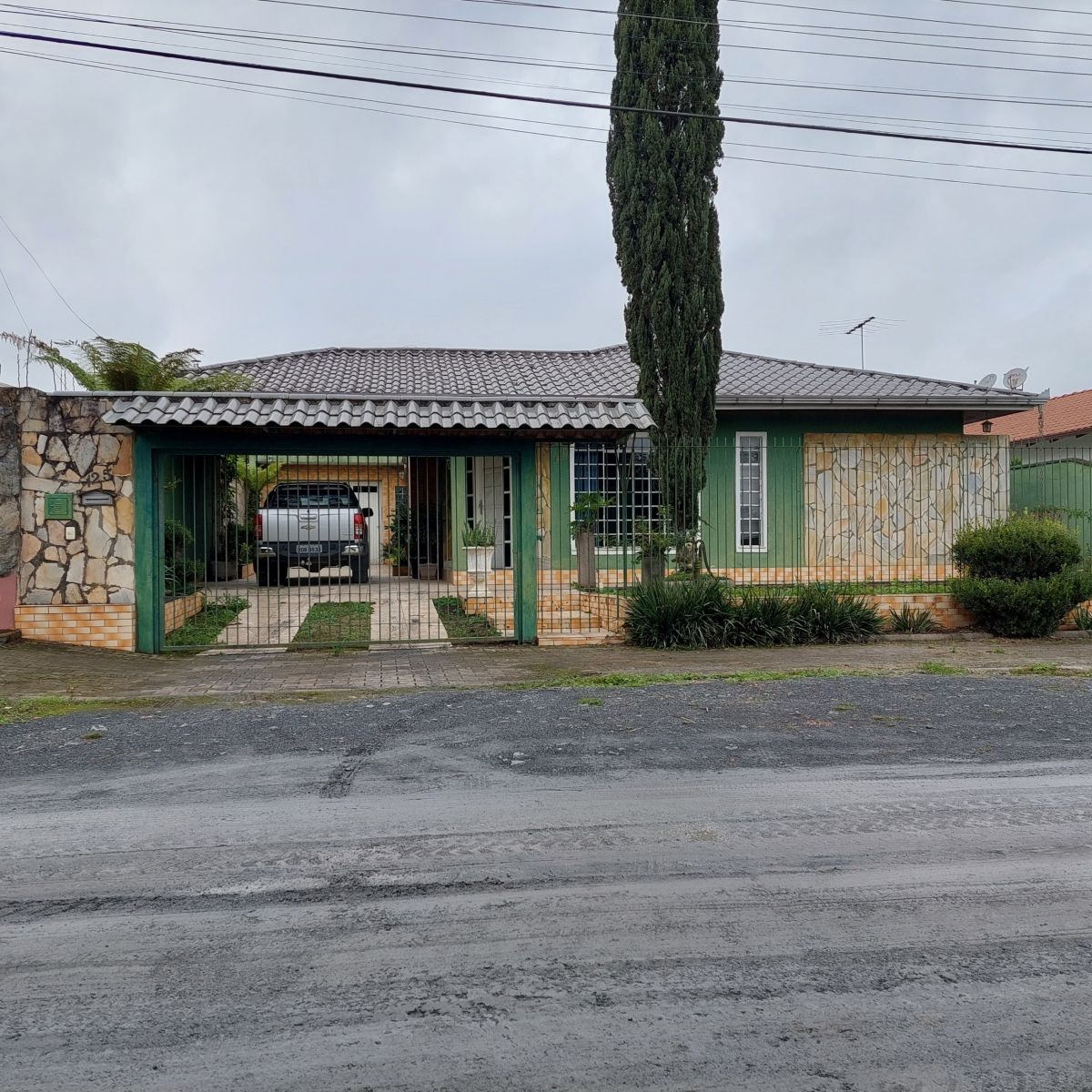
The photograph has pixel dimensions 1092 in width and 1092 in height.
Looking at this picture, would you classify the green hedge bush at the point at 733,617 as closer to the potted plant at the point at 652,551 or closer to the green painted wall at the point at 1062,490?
the potted plant at the point at 652,551

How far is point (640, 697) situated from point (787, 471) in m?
10.4

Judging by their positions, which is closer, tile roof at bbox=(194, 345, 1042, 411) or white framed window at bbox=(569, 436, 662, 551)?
white framed window at bbox=(569, 436, 662, 551)

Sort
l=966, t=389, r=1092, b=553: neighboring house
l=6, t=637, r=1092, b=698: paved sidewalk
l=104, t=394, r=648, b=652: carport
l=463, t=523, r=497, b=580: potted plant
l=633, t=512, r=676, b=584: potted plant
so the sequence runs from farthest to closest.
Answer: l=463, t=523, r=497, b=580: potted plant < l=966, t=389, r=1092, b=553: neighboring house < l=633, t=512, r=676, b=584: potted plant < l=104, t=394, r=648, b=652: carport < l=6, t=637, r=1092, b=698: paved sidewalk

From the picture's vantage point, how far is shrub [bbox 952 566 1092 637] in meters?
11.8

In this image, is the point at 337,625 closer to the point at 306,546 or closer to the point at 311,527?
the point at 306,546

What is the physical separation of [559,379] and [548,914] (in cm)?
1571

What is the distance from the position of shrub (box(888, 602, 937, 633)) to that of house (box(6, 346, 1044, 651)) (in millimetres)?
945

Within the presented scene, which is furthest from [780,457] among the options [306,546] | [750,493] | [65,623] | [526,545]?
[65,623]

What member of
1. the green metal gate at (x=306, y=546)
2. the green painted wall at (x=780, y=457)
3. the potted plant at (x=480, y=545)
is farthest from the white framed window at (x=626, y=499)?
the green painted wall at (x=780, y=457)

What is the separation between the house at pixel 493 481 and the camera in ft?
35.0

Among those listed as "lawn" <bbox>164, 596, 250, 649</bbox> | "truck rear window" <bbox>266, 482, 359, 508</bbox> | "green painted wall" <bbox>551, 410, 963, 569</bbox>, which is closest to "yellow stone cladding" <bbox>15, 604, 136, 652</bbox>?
"lawn" <bbox>164, 596, 250, 649</bbox>

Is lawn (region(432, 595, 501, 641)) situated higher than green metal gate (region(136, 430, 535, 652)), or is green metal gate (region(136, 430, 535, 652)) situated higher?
green metal gate (region(136, 430, 535, 652))

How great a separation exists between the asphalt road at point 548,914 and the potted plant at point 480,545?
8.71m

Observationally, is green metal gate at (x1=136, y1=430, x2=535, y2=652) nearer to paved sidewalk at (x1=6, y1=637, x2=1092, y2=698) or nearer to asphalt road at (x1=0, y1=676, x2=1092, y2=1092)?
paved sidewalk at (x1=6, y1=637, x2=1092, y2=698)
